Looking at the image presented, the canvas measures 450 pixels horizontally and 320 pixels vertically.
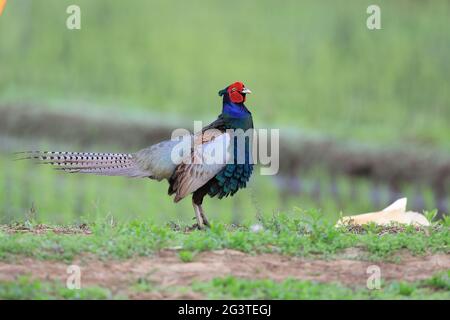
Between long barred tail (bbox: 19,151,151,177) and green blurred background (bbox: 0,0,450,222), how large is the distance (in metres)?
3.40

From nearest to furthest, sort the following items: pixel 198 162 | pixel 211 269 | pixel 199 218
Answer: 1. pixel 211 269
2. pixel 198 162
3. pixel 199 218

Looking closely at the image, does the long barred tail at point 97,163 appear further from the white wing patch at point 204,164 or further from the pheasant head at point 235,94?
the pheasant head at point 235,94

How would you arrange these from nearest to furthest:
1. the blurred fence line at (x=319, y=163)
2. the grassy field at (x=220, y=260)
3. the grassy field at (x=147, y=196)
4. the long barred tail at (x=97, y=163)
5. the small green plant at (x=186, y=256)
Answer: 1. the grassy field at (x=220, y=260)
2. the small green plant at (x=186, y=256)
3. the long barred tail at (x=97, y=163)
4. the grassy field at (x=147, y=196)
5. the blurred fence line at (x=319, y=163)

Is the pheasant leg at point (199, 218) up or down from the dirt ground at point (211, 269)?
up

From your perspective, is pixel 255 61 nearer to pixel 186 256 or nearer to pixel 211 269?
pixel 186 256

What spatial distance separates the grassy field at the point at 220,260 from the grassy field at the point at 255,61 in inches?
270

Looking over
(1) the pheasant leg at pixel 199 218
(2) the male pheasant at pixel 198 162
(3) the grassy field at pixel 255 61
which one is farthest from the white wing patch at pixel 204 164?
(3) the grassy field at pixel 255 61

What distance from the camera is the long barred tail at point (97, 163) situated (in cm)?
861

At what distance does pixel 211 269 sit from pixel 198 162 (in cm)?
142

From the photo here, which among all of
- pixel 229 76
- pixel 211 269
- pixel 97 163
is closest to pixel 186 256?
pixel 211 269

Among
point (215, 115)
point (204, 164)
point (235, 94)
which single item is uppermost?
point (235, 94)

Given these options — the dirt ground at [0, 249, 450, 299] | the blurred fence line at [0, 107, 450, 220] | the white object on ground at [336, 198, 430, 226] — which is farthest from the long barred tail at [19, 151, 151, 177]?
the blurred fence line at [0, 107, 450, 220]

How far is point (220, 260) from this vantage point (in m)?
7.35

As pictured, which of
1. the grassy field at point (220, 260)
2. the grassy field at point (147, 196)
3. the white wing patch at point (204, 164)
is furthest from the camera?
the grassy field at point (147, 196)
